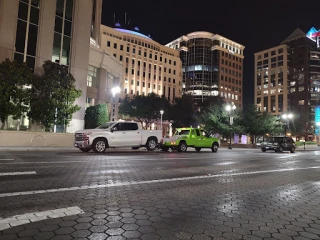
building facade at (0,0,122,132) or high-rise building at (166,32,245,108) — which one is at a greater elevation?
high-rise building at (166,32,245,108)

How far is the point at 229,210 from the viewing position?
15.8 feet

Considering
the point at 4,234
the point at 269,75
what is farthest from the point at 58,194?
the point at 269,75

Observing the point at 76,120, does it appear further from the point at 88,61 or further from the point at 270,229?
the point at 270,229

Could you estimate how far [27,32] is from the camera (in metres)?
28.0

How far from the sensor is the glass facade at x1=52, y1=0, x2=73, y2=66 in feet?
98.2

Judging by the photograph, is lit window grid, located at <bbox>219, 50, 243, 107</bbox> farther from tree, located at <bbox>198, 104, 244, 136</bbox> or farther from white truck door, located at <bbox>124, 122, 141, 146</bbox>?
white truck door, located at <bbox>124, 122, 141, 146</bbox>

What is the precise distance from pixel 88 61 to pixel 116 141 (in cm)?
1802

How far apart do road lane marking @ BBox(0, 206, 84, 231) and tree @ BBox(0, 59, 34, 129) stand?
64.8 feet

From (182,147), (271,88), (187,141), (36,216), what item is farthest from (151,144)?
(271,88)

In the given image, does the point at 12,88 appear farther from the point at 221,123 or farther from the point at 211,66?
the point at 211,66

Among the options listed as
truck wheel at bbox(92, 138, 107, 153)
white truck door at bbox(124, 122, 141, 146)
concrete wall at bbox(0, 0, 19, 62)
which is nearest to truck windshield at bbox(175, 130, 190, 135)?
white truck door at bbox(124, 122, 141, 146)

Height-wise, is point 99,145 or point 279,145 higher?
point 279,145

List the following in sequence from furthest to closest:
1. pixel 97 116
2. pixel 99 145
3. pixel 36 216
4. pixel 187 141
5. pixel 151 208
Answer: pixel 97 116
pixel 187 141
pixel 99 145
pixel 151 208
pixel 36 216

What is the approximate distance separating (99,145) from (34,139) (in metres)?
8.30
